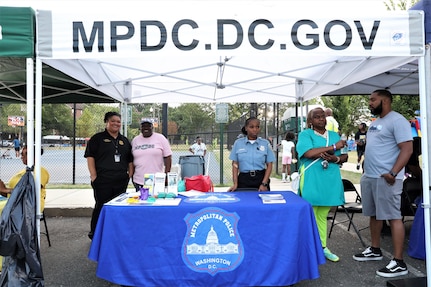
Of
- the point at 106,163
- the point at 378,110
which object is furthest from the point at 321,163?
the point at 106,163

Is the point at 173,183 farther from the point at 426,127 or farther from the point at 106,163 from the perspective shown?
the point at 426,127

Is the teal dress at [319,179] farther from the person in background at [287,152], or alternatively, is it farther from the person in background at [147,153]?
the person in background at [287,152]

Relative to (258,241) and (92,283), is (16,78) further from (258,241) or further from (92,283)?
(258,241)

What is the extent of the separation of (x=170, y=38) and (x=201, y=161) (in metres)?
2.43

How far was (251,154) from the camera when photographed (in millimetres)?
3389

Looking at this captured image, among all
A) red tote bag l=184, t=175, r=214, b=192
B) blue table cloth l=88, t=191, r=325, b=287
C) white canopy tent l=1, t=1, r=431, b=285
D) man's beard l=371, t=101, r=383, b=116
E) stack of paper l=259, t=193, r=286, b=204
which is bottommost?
blue table cloth l=88, t=191, r=325, b=287

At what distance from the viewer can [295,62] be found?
4.14 m

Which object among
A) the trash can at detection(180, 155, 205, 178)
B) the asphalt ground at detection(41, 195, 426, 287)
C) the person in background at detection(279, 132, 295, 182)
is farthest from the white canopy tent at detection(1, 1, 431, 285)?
the person in background at detection(279, 132, 295, 182)

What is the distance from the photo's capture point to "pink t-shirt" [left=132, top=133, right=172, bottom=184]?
13.0 feet

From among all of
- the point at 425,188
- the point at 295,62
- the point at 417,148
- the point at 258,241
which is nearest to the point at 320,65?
the point at 295,62

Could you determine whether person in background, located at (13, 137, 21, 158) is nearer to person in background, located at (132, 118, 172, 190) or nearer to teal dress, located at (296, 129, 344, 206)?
person in background, located at (132, 118, 172, 190)

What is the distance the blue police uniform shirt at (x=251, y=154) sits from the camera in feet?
11.1

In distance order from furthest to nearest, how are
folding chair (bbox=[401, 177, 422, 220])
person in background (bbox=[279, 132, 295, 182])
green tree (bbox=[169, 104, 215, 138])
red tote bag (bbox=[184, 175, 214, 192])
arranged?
green tree (bbox=[169, 104, 215, 138]) < person in background (bbox=[279, 132, 295, 182]) < folding chair (bbox=[401, 177, 422, 220]) < red tote bag (bbox=[184, 175, 214, 192])

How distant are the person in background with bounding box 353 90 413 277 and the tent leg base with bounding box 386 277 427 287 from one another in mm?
175
